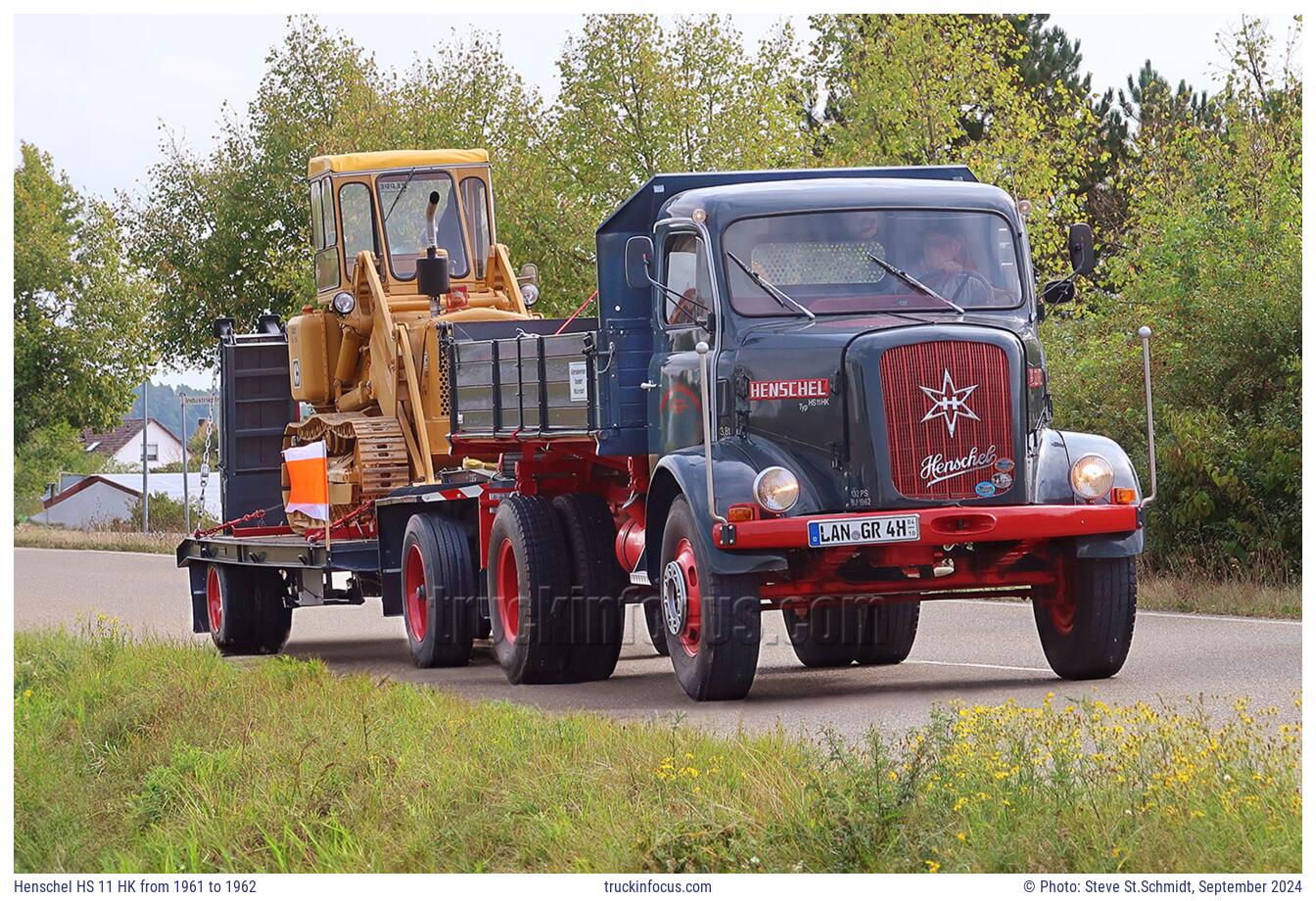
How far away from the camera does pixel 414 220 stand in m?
18.9

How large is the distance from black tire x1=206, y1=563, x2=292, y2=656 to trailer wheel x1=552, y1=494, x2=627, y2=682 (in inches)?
179

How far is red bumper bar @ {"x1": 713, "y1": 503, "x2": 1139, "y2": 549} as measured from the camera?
38.1 feet

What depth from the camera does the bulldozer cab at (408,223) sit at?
61.0 feet

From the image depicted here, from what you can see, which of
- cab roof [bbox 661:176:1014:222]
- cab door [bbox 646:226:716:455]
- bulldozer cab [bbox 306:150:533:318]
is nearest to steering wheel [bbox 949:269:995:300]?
cab roof [bbox 661:176:1014:222]

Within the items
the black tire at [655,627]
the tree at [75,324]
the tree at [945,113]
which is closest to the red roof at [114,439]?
the tree at [75,324]

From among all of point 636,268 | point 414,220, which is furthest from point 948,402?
point 414,220

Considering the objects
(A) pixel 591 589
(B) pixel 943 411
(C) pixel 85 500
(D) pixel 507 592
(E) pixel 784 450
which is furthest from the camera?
(C) pixel 85 500

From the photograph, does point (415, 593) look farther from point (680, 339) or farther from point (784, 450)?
point (784, 450)

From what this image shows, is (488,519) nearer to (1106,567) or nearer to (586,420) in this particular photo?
(586,420)

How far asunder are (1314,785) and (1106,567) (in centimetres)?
494

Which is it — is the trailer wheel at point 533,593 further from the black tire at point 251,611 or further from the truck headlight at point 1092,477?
the black tire at point 251,611

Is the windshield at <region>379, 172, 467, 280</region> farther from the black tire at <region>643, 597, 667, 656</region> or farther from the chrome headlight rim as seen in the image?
the black tire at <region>643, 597, 667, 656</region>

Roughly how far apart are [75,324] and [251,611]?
36179 millimetres

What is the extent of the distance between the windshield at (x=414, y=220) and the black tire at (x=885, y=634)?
568 cm
